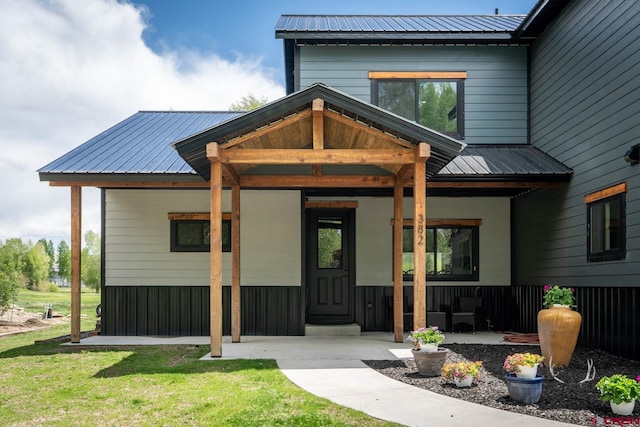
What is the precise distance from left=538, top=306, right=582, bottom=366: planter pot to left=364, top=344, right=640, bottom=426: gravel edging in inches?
6.7

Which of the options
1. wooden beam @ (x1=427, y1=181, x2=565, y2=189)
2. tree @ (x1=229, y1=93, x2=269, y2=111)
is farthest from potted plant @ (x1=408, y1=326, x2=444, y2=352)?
tree @ (x1=229, y1=93, x2=269, y2=111)

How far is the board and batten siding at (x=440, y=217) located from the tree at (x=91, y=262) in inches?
748

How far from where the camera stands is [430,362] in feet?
22.1

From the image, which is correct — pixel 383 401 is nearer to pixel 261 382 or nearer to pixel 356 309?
pixel 261 382

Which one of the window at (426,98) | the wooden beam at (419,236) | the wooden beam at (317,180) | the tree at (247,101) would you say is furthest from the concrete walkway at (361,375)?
the tree at (247,101)

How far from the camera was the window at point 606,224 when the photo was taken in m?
8.09

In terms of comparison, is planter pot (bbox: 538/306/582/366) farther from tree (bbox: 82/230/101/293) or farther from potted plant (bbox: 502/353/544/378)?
tree (bbox: 82/230/101/293)

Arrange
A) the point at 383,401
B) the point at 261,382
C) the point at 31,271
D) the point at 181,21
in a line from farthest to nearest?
the point at 31,271, the point at 181,21, the point at 261,382, the point at 383,401

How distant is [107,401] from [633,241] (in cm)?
657

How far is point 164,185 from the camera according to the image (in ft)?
34.6

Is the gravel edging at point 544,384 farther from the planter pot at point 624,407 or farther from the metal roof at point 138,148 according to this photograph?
the metal roof at point 138,148

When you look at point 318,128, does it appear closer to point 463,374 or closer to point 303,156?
point 303,156

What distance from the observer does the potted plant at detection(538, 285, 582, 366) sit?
7117 mm

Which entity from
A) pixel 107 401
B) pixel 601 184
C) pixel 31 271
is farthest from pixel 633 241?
pixel 31 271
